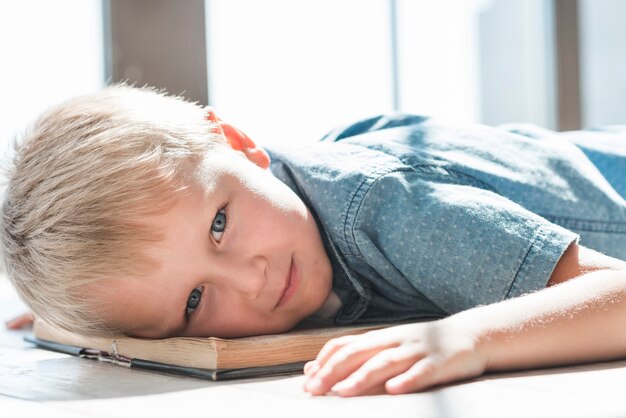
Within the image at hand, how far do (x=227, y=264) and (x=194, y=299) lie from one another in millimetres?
69

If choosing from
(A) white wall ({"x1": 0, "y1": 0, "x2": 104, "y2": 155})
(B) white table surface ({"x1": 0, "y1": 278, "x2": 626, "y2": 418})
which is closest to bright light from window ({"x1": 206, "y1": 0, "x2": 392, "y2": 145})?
(A) white wall ({"x1": 0, "y1": 0, "x2": 104, "y2": 155})

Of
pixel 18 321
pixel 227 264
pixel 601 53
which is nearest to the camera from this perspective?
pixel 227 264

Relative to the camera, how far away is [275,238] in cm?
93

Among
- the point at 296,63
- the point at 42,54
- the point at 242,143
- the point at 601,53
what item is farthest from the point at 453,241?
the point at 601,53

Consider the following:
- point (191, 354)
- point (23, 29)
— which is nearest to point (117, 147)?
point (191, 354)

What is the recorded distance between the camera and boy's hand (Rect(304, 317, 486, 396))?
2.10 ft

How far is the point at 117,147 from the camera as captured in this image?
35.5 inches

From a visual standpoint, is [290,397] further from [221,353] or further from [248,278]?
[248,278]

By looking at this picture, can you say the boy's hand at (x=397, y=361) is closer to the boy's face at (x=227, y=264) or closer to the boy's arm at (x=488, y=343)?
the boy's arm at (x=488, y=343)

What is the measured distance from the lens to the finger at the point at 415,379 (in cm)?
63

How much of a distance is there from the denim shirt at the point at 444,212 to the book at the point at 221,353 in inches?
4.1

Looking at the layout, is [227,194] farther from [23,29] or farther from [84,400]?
[23,29]

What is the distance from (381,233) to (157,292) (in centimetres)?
27

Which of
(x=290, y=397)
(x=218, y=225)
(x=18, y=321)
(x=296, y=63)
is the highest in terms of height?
(x=296, y=63)
